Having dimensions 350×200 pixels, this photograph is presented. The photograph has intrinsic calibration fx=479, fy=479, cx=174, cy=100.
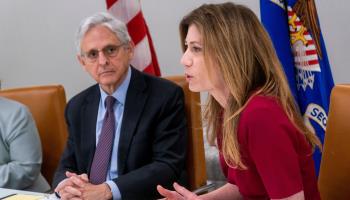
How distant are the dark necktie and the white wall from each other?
1.70 metres

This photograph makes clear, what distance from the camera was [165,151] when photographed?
6.94 ft

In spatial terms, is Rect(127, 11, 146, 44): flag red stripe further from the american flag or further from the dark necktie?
Result: the dark necktie

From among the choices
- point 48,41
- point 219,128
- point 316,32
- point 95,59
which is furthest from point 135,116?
point 48,41

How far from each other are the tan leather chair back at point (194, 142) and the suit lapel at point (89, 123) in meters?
0.43

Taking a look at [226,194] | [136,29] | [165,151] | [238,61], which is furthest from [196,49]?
[136,29]

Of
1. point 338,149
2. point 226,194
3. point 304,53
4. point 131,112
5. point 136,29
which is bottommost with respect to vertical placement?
point 226,194

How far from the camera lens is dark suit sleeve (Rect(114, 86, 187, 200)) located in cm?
204

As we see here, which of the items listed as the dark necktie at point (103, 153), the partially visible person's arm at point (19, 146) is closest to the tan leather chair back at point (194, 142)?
the dark necktie at point (103, 153)

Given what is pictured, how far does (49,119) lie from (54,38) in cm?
191

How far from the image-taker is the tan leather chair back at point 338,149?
1596 millimetres

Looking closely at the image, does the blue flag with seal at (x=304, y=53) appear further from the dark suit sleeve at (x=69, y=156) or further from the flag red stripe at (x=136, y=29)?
the dark suit sleeve at (x=69, y=156)

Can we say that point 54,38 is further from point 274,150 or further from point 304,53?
point 274,150

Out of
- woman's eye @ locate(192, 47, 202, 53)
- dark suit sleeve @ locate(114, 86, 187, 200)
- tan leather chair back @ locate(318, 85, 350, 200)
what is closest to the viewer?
woman's eye @ locate(192, 47, 202, 53)

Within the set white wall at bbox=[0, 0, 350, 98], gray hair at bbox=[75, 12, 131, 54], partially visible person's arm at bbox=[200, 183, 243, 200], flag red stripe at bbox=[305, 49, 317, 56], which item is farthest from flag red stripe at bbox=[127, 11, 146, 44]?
partially visible person's arm at bbox=[200, 183, 243, 200]
